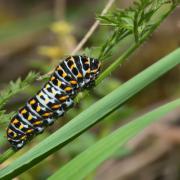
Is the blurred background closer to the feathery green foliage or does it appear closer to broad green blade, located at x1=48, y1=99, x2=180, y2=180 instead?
broad green blade, located at x1=48, y1=99, x2=180, y2=180

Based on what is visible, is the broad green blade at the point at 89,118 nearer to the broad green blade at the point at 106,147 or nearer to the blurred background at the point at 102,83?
the broad green blade at the point at 106,147

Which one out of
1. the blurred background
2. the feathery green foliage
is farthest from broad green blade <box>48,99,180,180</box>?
the blurred background

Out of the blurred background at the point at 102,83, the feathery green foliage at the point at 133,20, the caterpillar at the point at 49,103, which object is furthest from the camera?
the blurred background at the point at 102,83

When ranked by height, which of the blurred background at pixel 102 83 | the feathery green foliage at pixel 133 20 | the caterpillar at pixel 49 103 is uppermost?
the feathery green foliage at pixel 133 20

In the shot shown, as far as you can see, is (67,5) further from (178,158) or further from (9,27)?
(178,158)

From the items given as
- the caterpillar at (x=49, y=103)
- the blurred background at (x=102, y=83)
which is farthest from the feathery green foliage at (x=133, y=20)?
the blurred background at (x=102, y=83)

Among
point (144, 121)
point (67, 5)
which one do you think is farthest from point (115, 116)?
point (67, 5)

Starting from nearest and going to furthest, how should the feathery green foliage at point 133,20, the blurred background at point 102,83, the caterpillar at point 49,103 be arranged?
the feathery green foliage at point 133,20
the caterpillar at point 49,103
the blurred background at point 102,83

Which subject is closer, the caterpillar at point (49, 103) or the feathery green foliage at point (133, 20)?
the feathery green foliage at point (133, 20)

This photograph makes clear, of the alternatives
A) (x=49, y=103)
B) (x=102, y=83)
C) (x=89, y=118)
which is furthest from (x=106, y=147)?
(x=102, y=83)
